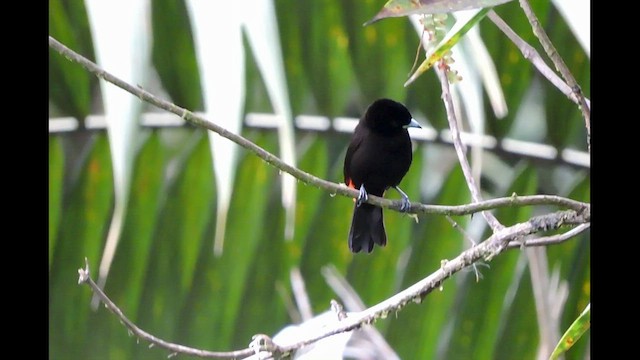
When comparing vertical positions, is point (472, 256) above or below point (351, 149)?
below

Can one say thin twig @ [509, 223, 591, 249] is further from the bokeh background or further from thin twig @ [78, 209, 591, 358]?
the bokeh background

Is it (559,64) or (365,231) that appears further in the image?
(365,231)

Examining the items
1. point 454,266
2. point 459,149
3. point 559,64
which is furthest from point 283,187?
point 559,64

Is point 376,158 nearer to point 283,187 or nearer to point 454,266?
point 283,187

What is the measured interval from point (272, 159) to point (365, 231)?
108cm

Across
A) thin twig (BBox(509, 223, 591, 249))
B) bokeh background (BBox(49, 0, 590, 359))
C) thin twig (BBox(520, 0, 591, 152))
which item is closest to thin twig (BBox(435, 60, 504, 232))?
thin twig (BBox(509, 223, 591, 249))

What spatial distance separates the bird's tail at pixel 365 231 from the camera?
273 centimetres

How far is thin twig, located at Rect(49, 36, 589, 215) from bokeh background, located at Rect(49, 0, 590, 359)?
0.93 metres

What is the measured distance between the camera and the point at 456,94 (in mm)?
3041

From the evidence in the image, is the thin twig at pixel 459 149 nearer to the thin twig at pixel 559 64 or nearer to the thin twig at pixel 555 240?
the thin twig at pixel 555 240

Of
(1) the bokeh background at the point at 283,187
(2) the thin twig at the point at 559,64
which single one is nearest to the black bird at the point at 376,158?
(1) the bokeh background at the point at 283,187

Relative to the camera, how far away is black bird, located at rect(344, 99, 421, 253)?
9.00ft

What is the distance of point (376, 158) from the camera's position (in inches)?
109
